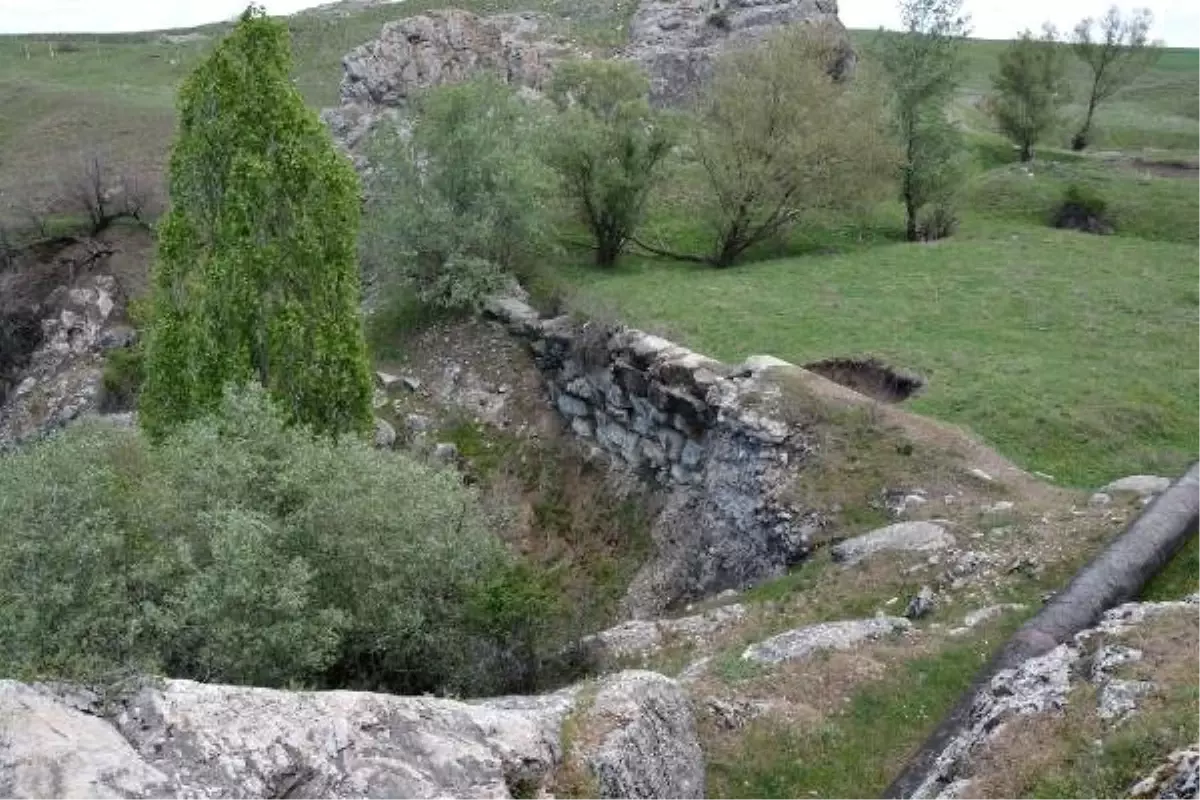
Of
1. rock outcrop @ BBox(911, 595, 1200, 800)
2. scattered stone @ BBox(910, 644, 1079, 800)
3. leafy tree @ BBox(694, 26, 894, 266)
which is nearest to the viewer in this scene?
rock outcrop @ BBox(911, 595, 1200, 800)

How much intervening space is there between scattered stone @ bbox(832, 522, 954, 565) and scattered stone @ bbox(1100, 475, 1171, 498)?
3.93m

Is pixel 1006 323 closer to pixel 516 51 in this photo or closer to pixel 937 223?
pixel 937 223

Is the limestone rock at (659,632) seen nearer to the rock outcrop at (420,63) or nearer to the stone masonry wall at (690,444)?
the stone masonry wall at (690,444)

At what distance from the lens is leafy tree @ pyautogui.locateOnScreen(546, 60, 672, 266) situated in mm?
38719

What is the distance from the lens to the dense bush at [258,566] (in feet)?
45.6

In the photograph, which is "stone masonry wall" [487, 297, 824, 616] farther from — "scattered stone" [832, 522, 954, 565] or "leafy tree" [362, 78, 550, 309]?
"leafy tree" [362, 78, 550, 309]

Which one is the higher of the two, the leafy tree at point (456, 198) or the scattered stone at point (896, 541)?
the leafy tree at point (456, 198)

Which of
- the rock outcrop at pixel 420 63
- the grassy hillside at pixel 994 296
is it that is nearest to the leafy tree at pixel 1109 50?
the grassy hillside at pixel 994 296

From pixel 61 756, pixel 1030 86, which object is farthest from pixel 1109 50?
pixel 61 756

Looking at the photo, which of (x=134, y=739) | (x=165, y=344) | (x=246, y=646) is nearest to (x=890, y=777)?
(x=246, y=646)

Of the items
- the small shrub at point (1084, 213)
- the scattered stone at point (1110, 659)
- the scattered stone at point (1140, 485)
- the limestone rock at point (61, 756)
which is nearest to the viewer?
the limestone rock at point (61, 756)

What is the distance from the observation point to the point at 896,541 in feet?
70.4

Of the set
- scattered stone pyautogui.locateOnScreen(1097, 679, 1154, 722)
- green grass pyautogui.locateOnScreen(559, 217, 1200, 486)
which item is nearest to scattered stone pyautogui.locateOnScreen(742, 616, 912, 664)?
scattered stone pyautogui.locateOnScreen(1097, 679, 1154, 722)

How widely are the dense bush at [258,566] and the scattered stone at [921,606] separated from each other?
6572 mm
